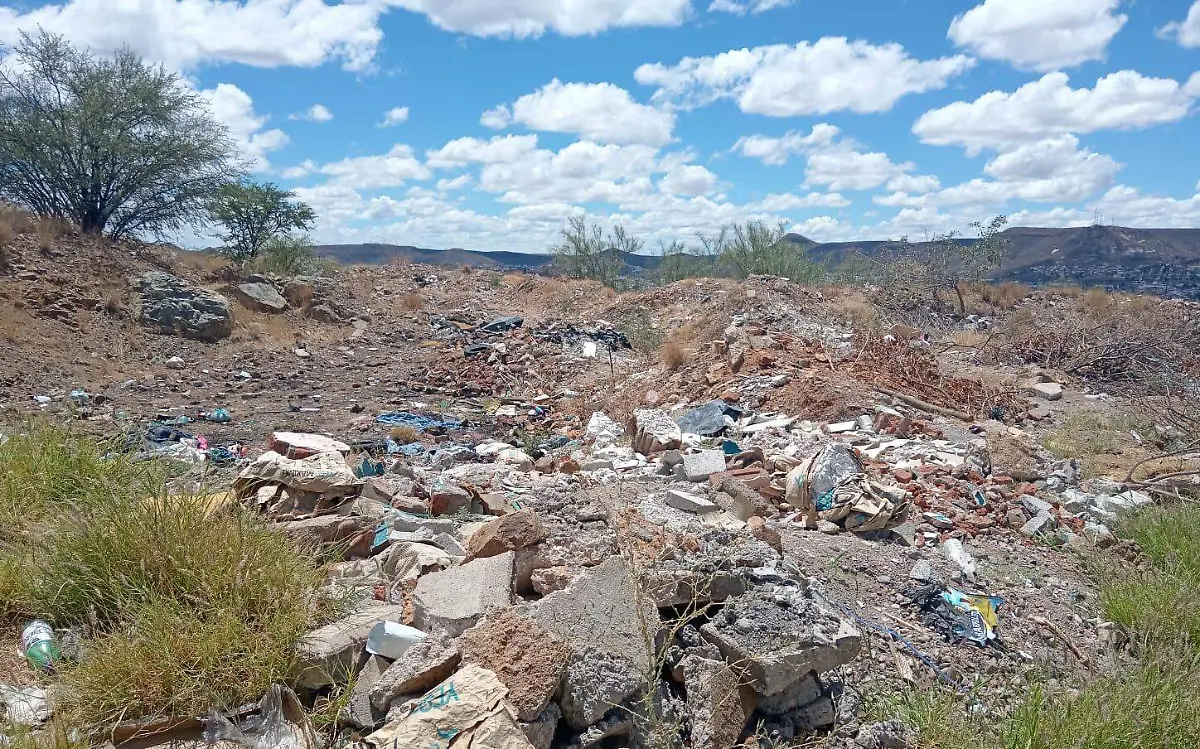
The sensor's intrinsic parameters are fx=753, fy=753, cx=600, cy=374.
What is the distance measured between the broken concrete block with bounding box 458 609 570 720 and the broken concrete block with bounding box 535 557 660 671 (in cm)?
10

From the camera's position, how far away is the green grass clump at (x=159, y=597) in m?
2.26

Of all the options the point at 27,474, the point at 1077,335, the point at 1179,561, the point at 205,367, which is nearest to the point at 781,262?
the point at 1077,335

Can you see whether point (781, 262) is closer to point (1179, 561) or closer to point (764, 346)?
point (764, 346)

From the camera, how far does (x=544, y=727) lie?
2.28 metres

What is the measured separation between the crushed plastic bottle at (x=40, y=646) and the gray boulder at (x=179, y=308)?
39.4 feet

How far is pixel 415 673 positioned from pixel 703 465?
143 inches

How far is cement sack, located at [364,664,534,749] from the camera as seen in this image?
6.84 ft

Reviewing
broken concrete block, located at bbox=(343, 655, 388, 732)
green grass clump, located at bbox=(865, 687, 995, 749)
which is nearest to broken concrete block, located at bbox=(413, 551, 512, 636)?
broken concrete block, located at bbox=(343, 655, 388, 732)

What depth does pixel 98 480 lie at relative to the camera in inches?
137

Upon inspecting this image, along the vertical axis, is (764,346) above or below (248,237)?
below

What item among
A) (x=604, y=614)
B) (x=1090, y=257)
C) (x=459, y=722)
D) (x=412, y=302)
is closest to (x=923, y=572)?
(x=604, y=614)

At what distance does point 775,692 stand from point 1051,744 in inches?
33.8

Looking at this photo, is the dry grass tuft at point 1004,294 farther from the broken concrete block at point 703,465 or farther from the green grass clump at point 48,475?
the green grass clump at point 48,475

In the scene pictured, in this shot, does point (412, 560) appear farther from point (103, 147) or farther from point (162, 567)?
point (103, 147)
